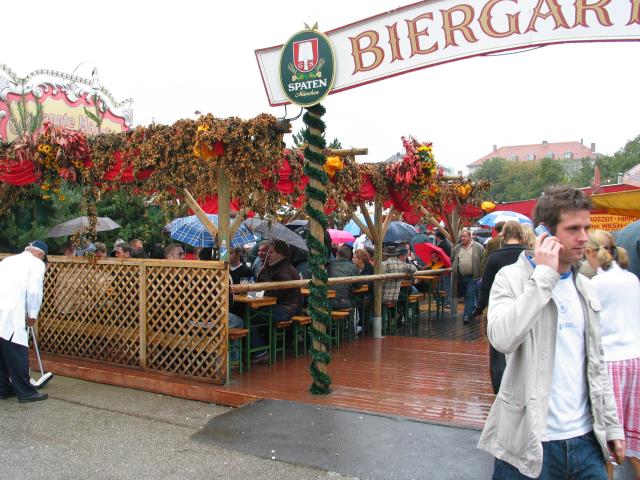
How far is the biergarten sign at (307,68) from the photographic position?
5906 mm

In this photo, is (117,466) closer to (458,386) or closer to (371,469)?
(371,469)

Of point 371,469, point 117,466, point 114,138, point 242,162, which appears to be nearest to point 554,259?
point 371,469

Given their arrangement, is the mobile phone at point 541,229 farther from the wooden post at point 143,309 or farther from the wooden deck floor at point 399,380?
the wooden post at point 143,309

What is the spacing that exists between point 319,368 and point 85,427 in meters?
2.32

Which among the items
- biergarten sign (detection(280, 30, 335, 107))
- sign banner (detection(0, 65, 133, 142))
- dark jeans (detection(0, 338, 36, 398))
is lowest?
dark jeans (detection(0, 338, 36, 398))

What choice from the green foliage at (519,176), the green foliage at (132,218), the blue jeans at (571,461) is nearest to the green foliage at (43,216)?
the green foliage at (132,218)

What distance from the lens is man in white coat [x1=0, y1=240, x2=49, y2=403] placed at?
6.15m

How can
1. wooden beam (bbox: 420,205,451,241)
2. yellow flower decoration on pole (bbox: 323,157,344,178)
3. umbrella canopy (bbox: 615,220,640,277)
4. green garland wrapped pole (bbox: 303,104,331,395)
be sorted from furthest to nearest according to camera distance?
1. wooden beam (bbox: 420,205,451,241)
2. yellow flower decoration on pole (bbox: 323,157,344,178)
3. green garland wrapped pole (bbox: 303,104,331,395)
4. umbrella canopy (bbox: 615,220,640,277)

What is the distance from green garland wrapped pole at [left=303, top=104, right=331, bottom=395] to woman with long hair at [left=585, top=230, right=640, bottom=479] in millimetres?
2893

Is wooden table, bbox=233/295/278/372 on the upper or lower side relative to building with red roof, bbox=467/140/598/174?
lower

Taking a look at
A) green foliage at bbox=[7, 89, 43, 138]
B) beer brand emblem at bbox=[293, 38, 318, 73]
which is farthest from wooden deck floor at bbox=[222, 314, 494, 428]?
green foliage at bbox=[7, 89, 43, 138]

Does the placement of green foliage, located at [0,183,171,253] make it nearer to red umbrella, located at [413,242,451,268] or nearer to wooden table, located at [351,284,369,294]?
wooden table, located at [351,284,369,294]

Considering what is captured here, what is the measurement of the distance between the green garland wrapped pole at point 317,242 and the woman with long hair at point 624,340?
289cm

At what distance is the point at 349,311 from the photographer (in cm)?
969
